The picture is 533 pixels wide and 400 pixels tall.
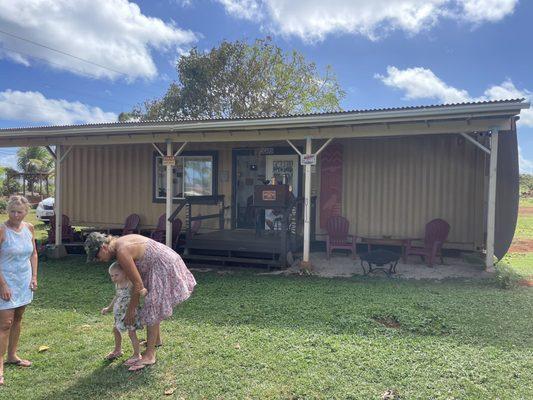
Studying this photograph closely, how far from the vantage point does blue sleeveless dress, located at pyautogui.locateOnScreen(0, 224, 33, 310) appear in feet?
10.7

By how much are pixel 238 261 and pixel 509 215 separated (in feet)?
15.9

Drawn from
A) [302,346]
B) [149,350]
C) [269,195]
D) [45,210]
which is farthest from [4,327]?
[45,210]

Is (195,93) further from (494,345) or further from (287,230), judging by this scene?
(494,345)

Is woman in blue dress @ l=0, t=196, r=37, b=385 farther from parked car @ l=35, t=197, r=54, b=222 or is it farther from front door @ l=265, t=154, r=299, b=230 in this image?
parked car @ l=35, t=197, r=54, b=222

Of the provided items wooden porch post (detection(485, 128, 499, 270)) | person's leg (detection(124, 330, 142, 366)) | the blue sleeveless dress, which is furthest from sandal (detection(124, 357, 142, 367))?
wooden porch post (detection(485, 128, 499, 270))

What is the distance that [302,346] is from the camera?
12.5ft

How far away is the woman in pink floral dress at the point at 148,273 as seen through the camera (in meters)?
3.07

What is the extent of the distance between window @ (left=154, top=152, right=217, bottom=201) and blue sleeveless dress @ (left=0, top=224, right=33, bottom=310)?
625 cm

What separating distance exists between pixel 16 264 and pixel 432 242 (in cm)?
672

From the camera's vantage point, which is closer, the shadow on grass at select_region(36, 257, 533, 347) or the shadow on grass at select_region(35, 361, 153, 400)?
the shadow on grass at select_region(35, 361, 153, 400)

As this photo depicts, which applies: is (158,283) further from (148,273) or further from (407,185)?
(407,185)

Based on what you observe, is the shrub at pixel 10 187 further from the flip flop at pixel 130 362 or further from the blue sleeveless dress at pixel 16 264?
the flip flop at pixel 130 362

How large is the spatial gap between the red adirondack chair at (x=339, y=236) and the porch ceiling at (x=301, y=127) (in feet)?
7.23

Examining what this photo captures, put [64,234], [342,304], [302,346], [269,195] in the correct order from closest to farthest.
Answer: [302,346], [342,304], [269,195], [64,234]
